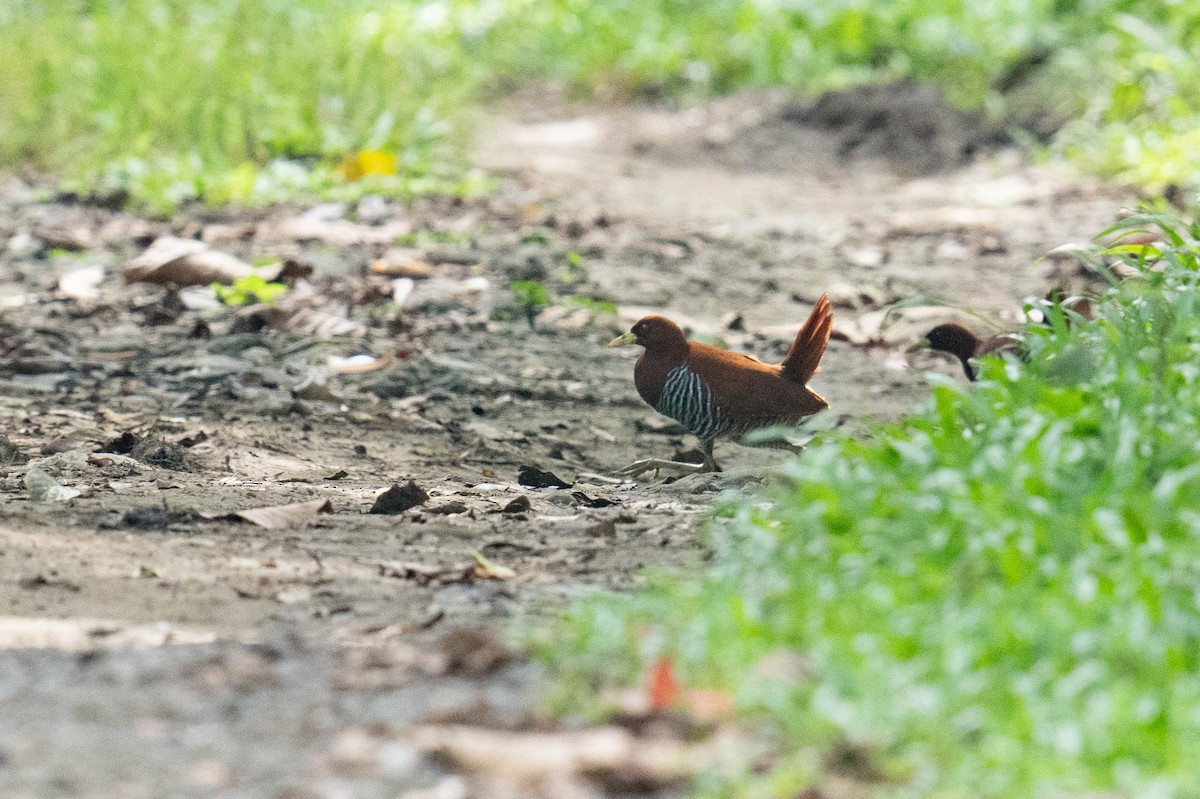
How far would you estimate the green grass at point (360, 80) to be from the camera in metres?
8.44

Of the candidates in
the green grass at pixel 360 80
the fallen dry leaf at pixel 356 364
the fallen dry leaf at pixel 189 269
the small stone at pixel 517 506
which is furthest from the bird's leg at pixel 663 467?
the green grass at pixel 360 80

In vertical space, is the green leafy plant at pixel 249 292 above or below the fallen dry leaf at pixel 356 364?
above

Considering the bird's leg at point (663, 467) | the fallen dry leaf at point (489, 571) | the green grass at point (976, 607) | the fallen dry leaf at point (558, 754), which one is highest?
the green grass at point (976, 607)

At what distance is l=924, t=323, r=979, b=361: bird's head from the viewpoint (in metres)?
4.96

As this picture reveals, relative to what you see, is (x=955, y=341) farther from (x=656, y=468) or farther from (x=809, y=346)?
(x=656, y=468)

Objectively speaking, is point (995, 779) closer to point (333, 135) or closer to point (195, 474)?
point (195, 474)

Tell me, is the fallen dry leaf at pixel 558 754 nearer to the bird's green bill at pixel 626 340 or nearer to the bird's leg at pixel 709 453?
the bird's leg at pixel 709 453

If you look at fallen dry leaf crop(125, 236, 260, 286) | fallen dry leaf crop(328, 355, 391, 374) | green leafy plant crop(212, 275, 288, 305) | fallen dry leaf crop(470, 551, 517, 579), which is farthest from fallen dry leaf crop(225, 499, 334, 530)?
fallen dry leaf crop(125, 236, 260, 286)

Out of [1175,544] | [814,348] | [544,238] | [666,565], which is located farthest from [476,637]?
[544,238]

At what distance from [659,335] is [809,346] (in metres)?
0.45

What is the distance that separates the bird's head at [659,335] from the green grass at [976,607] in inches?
53.3

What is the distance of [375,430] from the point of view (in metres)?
4.66

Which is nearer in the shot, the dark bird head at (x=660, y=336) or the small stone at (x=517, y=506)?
the small stone at (x=517, y=506)

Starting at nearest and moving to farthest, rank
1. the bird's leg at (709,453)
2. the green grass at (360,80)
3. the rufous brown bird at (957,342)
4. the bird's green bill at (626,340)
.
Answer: the bird's leg at (709,453) → the bird's green bill at (626,340) → the rufous brown bird at (957,342) → the green grass at (360,80)
